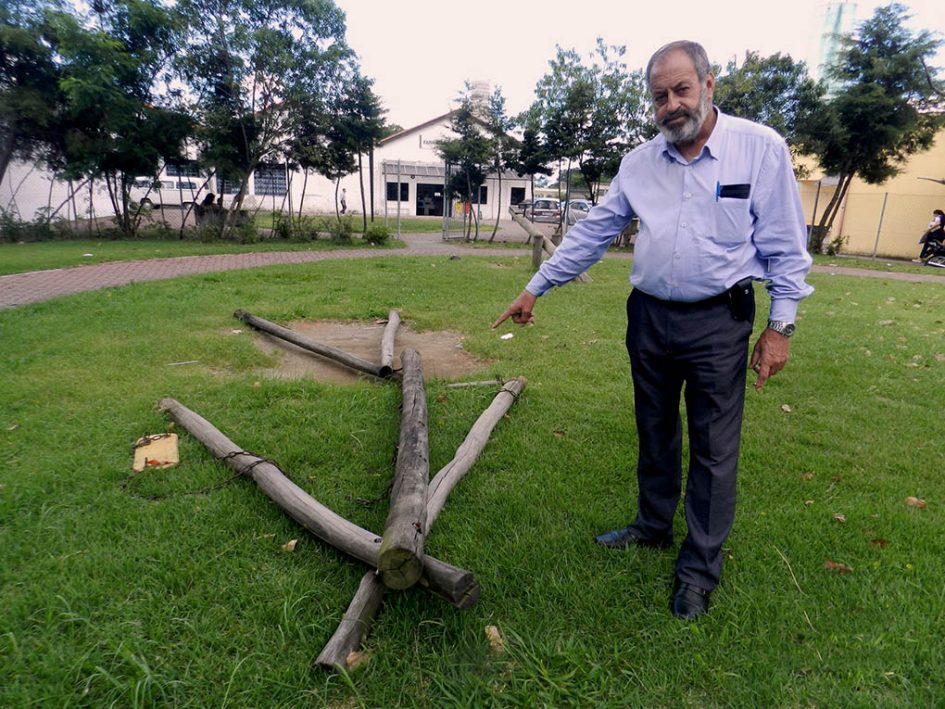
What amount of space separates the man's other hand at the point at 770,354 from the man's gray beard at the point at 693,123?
0.79 m

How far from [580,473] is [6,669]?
2673 millimetres

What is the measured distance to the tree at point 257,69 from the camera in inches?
627

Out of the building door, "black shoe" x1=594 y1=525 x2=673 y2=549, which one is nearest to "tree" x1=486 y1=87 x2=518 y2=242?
"black shoe" x1=594 y1=525 x2=673 y2=549

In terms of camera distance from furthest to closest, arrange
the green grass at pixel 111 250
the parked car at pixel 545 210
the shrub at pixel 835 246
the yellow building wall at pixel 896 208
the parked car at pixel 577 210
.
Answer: the parked car at pixel 545 210 < the parked car at pixel 577 210 < the yellow building wall at pixel 896 208 < the shrub at pixel 835 246 < the green grass at pixel 111 250

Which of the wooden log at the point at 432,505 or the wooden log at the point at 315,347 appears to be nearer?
the wooden log at the point at 432,505

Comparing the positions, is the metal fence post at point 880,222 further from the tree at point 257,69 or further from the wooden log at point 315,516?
the wooden log at point 315,516

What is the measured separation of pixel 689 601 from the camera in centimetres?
239

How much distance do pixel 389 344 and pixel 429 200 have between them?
111 feet

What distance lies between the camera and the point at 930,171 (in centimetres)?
2123

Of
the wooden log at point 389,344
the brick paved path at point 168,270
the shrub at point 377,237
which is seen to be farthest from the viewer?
the shrub at point 377,237

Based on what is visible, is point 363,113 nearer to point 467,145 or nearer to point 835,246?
point 467,145

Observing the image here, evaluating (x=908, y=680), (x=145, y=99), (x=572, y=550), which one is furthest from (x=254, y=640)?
(x=145, y=99)

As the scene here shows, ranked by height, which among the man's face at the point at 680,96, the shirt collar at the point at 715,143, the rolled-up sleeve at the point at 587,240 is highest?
the man's face at the point at 680,96

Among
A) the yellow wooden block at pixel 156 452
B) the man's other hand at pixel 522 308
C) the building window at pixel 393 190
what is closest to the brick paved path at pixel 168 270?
the yellow wooden block at pixel 156 452
